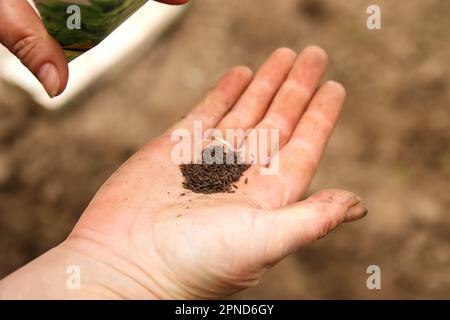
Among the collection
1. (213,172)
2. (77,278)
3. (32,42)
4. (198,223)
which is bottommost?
(77,278)

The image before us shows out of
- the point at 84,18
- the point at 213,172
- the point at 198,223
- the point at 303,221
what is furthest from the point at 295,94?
the point at 84,18

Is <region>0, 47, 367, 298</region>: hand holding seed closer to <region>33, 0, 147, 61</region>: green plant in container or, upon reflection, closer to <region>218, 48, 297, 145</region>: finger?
<region>218, 48, 297, 145</region>: finger

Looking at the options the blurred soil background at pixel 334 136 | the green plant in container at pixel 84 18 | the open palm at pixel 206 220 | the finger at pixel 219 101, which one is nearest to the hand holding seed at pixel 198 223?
the open palm at pixel 206 220

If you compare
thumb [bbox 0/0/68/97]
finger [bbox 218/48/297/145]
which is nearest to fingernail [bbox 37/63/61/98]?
thumb [bbox 0/0/68/97]

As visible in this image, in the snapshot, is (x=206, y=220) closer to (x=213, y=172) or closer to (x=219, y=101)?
(x=213, y=172)

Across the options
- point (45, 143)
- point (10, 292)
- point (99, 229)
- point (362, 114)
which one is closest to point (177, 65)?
point (45, 143)

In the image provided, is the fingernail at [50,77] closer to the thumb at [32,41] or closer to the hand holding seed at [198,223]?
the thumb at [32,41]

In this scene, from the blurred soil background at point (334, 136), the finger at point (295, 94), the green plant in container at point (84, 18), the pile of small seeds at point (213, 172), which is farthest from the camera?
the blurred soil background at point (334, 136)
